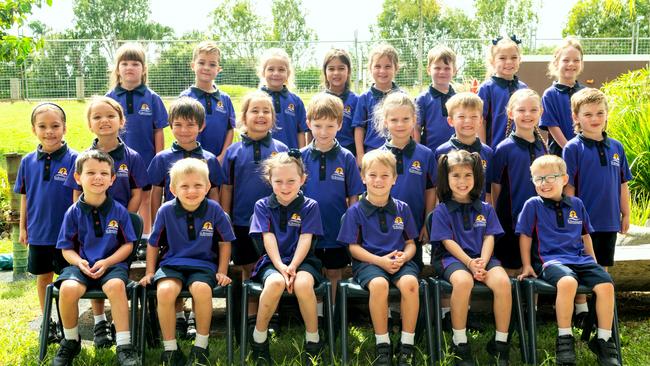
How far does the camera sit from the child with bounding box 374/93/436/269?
4.52m

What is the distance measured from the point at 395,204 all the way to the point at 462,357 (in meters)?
1.01

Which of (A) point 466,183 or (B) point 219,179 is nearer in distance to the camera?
(A) point 466,183

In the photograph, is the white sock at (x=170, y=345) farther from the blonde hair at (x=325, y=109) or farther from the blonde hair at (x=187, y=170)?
the blonde hair at (x=325, y=109)

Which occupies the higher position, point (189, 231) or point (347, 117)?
point (347, 117)

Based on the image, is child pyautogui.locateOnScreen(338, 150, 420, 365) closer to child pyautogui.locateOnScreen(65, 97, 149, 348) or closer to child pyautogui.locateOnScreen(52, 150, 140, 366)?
child pyautogui.locateOnScreen(52, 150, 140, 366)

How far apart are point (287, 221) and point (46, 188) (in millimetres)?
1633

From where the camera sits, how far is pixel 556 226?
4230 mm

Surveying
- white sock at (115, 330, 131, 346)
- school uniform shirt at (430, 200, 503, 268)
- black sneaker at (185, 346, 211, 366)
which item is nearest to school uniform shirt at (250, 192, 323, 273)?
black sneaker at (185, 346, 211, 366)

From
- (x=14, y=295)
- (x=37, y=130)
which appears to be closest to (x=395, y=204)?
(x=37, y=130)

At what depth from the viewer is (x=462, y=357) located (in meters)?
3.94

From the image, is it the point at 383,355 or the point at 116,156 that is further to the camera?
the point at 116,156

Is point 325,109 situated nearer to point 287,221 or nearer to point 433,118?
point 287,221

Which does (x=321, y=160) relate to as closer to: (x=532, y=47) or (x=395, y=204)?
(x=395, y=204)

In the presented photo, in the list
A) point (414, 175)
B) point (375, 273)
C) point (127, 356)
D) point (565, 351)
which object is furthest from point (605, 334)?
point (127, 356)
